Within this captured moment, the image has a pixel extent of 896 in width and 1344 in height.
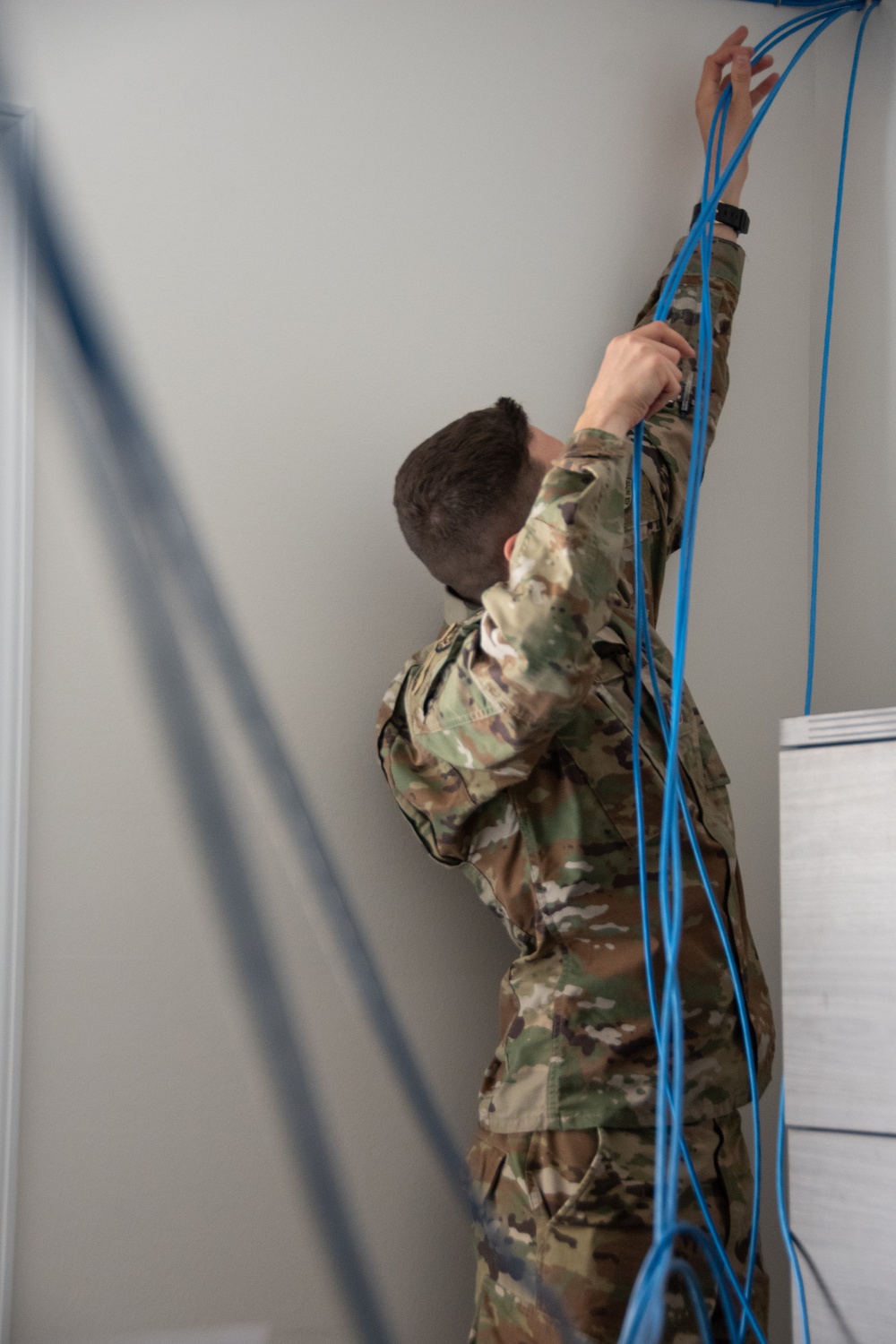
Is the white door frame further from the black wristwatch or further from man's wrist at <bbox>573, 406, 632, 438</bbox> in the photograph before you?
the black wristwatch

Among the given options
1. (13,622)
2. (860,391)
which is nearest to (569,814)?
(13,622)

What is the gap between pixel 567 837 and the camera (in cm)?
103

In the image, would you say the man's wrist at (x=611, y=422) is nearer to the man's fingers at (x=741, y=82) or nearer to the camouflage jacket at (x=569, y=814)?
the camouflage jacket at (x=569, y=814)

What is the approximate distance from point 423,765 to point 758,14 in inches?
46.7

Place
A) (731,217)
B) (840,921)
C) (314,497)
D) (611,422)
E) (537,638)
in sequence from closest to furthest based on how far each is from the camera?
(840,921) < (537,638) < (611,422) < (314,497) < (731,217)

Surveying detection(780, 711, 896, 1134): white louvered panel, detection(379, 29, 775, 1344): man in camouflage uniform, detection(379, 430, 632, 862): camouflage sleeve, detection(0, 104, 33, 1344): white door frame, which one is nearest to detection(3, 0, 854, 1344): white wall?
detection(0, 104, 33, 1344): white door frame

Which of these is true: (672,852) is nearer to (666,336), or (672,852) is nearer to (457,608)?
(457,608)

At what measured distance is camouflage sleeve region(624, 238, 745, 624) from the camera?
1.21 m

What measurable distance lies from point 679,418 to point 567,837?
0.54m

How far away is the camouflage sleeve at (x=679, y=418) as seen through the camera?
1211 millimetres

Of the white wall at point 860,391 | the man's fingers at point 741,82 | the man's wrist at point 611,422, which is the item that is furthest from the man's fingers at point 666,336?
the man's fingers at point 741,82

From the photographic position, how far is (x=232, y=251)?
1228 millimetres

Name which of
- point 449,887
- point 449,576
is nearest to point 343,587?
point 449,576

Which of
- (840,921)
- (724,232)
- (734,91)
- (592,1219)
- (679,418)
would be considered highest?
(734,91)
